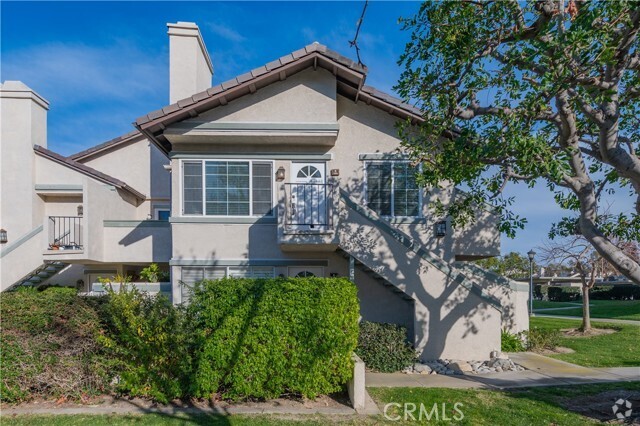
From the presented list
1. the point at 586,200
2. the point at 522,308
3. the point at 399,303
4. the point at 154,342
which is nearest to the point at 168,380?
the point at 154,342

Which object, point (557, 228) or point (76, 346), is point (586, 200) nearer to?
point (557, 228)

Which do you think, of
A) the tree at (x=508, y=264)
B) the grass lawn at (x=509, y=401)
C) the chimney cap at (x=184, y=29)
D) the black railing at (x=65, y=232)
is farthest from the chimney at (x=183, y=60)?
the tree at (x=508, y=264)

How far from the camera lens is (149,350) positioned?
700 centimetres

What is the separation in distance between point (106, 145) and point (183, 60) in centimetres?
475

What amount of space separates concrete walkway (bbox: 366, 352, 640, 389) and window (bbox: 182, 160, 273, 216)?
5.60 meters

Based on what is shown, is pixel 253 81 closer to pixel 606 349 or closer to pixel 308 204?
pixel 308 204

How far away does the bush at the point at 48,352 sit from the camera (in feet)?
22.9

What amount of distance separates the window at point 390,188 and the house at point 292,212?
3 cm

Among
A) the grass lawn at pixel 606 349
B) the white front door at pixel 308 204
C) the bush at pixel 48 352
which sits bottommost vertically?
the grass lawn at pixel 606 349

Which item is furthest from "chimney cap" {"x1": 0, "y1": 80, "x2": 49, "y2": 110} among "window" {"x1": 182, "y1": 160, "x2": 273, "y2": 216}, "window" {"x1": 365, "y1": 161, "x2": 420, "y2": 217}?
"window" {"x1": 365, "y1": 161, "x2": 420, "y2": 217}

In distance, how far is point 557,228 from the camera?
9641 mm

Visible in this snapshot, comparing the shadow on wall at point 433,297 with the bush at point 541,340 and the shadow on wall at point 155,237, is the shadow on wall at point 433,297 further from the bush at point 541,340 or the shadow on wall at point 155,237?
the shadow on wall at point 155,237

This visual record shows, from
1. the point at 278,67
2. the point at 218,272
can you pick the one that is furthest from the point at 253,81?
the point at 218,272

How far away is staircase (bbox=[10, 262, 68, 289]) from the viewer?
12.0 metres
